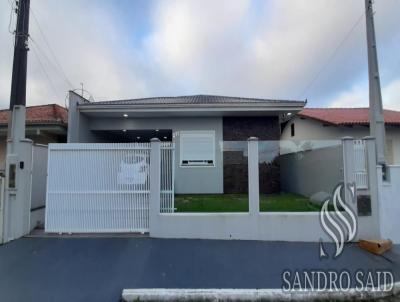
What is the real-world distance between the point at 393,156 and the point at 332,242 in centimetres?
1043

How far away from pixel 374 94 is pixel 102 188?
7102mm

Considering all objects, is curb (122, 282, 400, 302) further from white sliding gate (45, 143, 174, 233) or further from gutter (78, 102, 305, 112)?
gutter (78, 102, 305, 112)

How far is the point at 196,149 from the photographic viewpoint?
10.4 m

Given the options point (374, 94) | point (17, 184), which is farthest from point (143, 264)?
point (374, 94)

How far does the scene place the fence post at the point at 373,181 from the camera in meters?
6.72

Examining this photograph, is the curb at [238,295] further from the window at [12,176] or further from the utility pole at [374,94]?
the window at [12,176]

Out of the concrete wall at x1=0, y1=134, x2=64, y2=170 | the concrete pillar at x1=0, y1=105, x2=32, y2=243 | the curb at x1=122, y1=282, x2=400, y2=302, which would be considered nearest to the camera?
the curb at x1=122, y1=282, x2=400, y2=302

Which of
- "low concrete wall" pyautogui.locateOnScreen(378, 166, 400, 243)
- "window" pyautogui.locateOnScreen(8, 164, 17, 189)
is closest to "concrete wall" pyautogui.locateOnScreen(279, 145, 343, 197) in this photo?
"low concrete wall" pyautogui.locateOnScreen(378, 166, 400, 243)

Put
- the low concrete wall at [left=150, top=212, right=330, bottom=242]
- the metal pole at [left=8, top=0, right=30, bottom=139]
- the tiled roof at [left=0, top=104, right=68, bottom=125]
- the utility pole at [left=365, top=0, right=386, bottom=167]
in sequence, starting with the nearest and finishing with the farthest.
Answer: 1. the low concrete wall at [left=150, top=212, right=330, bottom=242]
2. the utility pole at [left=365, top=0, right=386, bottom=167]
3. the metal pole at [left=8, top=0, right=30, bottom=139]
4. the tiled roof at [left=0, top=104, right=68, bottom=125]

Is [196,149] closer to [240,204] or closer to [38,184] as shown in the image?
[240,204]

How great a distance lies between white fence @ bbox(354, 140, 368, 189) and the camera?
6906mm

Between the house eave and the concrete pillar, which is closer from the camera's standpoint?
the concrete pillar

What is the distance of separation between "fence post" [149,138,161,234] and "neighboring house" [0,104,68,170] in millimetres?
6600

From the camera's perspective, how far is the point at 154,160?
22.6ft
